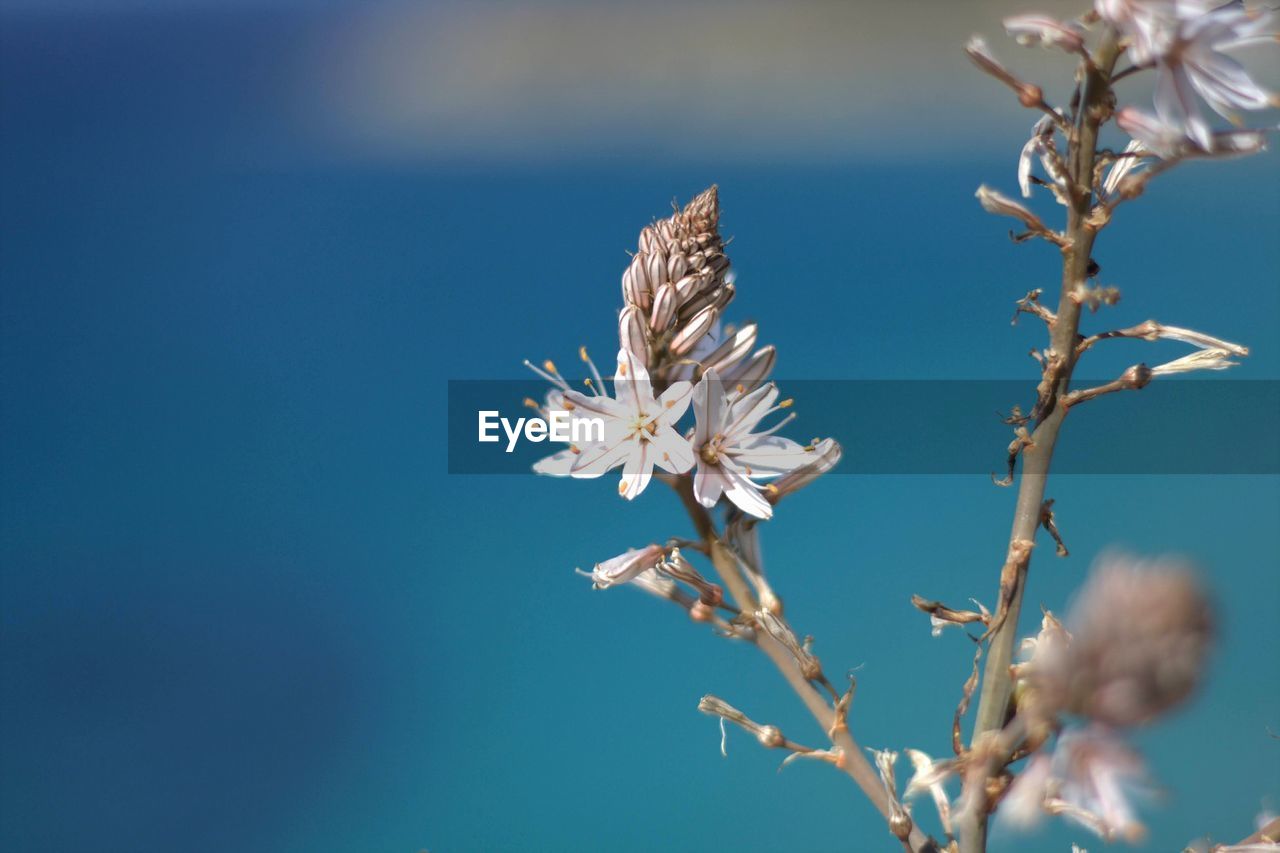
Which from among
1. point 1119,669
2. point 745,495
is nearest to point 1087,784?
point 1119,669

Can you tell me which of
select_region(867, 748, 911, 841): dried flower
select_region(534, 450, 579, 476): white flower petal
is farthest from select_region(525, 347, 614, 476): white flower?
select_region(867, 748, 911, 841): dried flower

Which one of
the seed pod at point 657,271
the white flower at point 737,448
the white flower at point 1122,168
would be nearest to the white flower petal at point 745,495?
the white flower at point 737,448

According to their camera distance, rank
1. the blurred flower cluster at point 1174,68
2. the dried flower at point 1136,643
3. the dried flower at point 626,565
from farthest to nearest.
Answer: the dried flower at point 626,565 → the blurred flower cluster at point 1174,68 → the dried flower at point 1136,643

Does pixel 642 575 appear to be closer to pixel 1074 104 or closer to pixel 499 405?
pixel 499 405

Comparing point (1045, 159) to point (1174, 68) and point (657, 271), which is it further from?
point (657, 271)

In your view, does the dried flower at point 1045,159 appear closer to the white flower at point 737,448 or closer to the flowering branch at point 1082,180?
the flowering branch at point 1082,180

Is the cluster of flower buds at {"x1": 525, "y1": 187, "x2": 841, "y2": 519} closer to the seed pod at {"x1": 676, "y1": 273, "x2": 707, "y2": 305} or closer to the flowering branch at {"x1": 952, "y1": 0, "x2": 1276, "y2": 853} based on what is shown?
the seed pod at {"x1": 676, "y1": 273, "x2": 707, "y2": 305}
